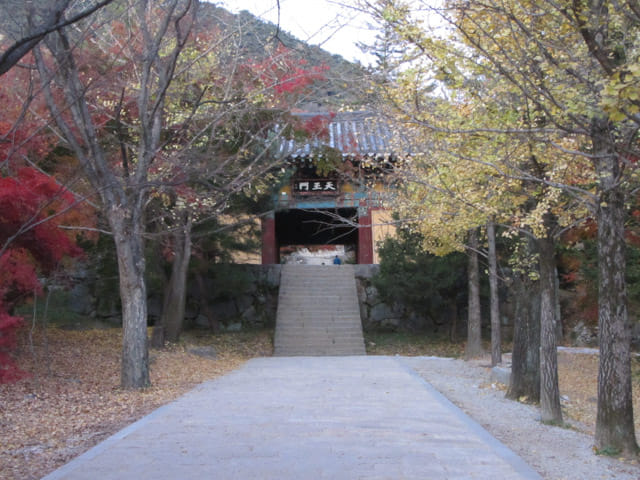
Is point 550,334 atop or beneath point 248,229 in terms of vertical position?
beneath

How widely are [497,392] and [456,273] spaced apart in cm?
763

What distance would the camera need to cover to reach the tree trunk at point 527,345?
9.04m

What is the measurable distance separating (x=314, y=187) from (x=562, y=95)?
14.1 m

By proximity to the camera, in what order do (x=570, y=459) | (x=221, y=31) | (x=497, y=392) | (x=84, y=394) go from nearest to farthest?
(x=570, y=459), (x=84, y=394), (x=497, y=392), (x=221, y=31)

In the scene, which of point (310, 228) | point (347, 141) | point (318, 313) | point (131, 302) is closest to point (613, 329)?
point (131, 302)

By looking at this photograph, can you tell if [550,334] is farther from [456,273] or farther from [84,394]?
[456,273]

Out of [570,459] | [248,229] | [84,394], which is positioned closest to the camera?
[570,459]

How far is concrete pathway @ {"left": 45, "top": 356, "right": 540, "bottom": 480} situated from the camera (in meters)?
4.75

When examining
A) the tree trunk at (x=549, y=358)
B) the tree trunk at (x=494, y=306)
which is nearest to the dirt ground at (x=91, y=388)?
the tree trunk at (x=549, y=358)

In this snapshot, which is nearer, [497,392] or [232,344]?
[497,392]

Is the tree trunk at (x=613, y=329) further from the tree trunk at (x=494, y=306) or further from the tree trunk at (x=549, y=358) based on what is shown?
the tree trunk at (x=494, y=306)

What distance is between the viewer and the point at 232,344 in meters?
17.6

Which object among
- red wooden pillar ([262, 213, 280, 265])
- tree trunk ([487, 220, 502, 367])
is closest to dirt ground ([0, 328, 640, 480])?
tree trunk ([487, 220, 502, 367])

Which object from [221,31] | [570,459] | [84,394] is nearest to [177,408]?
[84,394]
